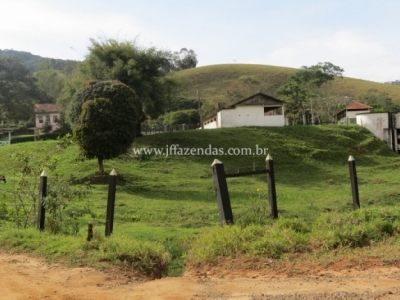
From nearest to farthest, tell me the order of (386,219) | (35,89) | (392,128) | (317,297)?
(317,297) < (386,219) < (392,128) < (35,89)

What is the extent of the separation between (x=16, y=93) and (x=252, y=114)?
32.6 m

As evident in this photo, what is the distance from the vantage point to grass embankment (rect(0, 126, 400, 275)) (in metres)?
6.21

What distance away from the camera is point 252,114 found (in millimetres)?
42250

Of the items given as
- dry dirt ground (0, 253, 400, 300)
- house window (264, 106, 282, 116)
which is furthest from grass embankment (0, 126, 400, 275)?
house window (264, 106, 282, 116)

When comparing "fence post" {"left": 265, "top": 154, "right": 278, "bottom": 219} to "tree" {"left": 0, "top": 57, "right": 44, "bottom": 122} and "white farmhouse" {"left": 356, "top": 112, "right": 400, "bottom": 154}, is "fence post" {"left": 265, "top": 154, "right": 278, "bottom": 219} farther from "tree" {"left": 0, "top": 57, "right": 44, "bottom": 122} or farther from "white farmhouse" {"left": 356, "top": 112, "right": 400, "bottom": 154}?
"tree" {"left": 0, "top": 57, "right": 44, "bottom": 122}

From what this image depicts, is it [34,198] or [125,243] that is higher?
[34,198]

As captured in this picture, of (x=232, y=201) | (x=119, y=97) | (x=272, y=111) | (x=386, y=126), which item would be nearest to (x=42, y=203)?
(x=232, y=201)

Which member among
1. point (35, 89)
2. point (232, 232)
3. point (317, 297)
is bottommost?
point (317, 297)

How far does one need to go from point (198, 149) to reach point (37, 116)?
133ft

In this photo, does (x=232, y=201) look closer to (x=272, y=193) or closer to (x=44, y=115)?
(x=272, y=193)

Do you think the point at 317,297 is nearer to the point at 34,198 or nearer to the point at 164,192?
the point at 34,198

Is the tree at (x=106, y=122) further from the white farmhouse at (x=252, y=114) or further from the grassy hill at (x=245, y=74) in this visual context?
the grassy hill at (x=245, y=74)

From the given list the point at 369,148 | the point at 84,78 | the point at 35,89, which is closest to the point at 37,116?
the point at 35,89

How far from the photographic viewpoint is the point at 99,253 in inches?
243
